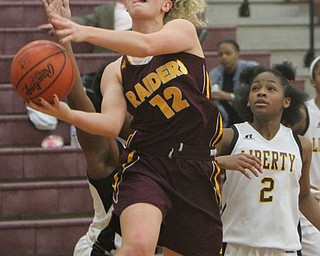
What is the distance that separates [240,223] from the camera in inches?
220

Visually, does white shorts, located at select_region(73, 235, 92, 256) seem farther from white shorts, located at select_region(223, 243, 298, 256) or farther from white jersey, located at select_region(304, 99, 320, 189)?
white jersey, located at select_region(304, 99, 320, 189)

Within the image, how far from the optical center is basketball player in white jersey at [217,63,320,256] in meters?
5.56

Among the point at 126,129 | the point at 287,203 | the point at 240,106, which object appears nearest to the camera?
the point at 126,129

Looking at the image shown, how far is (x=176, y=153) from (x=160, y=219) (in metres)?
0.35

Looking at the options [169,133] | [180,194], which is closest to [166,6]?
[169,133]

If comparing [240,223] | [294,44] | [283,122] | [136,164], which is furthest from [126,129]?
[294,44]

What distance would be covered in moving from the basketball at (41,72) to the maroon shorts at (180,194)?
705 millimetres

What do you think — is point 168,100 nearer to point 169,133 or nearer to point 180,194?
point 169,133

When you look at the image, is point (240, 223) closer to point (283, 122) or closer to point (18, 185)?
point (283, 122)

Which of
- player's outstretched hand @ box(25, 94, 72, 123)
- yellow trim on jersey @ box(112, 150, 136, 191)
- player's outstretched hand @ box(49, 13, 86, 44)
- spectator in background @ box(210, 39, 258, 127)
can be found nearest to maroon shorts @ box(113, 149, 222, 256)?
yellow trim on jersey @ box(112, 150, 136, 191)

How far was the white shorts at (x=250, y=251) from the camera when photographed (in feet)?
18.4

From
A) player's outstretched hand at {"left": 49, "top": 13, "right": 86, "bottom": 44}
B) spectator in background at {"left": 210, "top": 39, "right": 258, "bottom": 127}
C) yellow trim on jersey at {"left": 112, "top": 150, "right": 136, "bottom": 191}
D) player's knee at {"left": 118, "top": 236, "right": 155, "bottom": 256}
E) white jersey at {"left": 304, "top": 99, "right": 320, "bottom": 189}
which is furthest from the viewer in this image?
spectator in background at {"left": 210, "top": 39, "right": 258, "bottom": 127}

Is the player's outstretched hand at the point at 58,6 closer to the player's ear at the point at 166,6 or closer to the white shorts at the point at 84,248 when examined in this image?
the player's ear at the point at 166,6

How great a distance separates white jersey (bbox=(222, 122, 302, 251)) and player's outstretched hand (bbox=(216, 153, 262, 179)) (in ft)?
0.97
